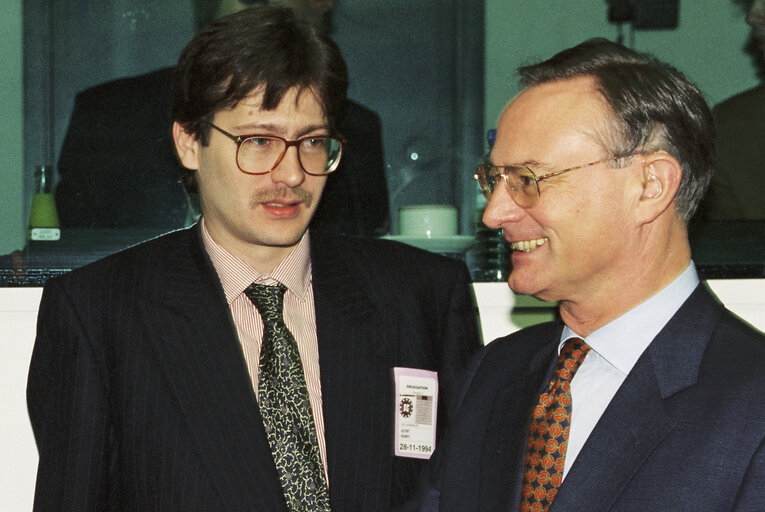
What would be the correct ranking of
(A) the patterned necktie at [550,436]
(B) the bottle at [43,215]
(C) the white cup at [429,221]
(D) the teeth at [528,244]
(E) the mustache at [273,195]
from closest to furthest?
1. (A) the patterned necktie at [550,436]
2. (D) the teeth at [528,244]
3. (E) the mustache at [273,195]
4. (B) the bottle at [43,215]
5. (C) the white cup at [429,221]

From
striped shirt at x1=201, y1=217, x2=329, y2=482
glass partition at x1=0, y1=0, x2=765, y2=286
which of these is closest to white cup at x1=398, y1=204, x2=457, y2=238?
glass partition at x1=0, y1=0, x2=765, y2=286

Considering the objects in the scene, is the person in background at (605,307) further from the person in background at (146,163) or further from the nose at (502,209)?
the person in background at (146,163)

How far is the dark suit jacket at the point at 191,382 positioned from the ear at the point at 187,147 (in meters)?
0.18

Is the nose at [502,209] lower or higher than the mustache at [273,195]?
lower

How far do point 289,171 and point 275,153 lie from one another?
53 mm

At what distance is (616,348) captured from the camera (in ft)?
5.28

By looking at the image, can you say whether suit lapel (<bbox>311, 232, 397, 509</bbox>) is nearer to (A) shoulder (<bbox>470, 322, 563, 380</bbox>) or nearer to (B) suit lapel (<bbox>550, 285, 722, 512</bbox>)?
(A) shoulder (<bbox>470, 322, 563, 380</bbox>)

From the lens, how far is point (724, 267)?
2959 mm

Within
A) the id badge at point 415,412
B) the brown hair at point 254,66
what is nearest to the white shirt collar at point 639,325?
the id badge at point 415,412

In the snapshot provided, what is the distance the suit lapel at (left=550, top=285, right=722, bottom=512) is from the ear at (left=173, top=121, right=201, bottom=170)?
3.59 feet

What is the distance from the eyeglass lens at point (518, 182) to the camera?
5.45ft

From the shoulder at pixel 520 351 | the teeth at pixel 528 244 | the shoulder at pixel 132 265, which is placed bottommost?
the shoulder at pixel 520 351

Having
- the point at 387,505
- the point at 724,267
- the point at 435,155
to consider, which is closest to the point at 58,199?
the point at 435,155

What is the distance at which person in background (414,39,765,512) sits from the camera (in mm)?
1464
